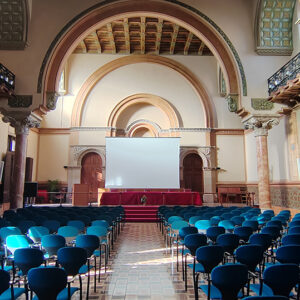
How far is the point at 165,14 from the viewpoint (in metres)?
11.9

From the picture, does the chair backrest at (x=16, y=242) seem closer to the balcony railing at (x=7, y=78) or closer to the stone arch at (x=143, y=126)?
the balcony railing at (x=7, y=78)

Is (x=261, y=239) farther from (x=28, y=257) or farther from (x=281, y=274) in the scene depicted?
(x=28, y=257)

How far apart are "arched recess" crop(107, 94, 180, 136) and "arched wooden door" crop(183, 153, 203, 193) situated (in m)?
2.32

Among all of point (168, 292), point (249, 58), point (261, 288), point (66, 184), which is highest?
point (249, 58)

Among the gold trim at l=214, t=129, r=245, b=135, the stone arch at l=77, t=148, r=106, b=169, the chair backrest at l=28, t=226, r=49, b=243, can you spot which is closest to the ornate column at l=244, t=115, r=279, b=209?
the gold trim at l=214, t=129, r=245, b=135

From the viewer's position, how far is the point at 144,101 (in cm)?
1811

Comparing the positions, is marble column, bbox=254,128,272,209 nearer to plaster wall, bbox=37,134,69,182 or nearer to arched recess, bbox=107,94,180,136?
arched recess, bbox=107,94,180,136

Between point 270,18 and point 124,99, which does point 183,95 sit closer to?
point 124,99

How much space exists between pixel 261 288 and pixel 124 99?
51.8ft

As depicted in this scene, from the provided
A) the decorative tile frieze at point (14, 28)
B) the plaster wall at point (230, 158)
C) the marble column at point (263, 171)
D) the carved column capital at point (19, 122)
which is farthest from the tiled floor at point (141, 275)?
the plaster wall at point (230, 158)

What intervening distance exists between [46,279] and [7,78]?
32.5 feet

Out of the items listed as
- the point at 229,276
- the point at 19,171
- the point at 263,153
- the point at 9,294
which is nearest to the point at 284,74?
the point at 263,153

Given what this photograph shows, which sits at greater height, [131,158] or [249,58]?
[249,58]

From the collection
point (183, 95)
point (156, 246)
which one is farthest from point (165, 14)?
point (156, 246)
